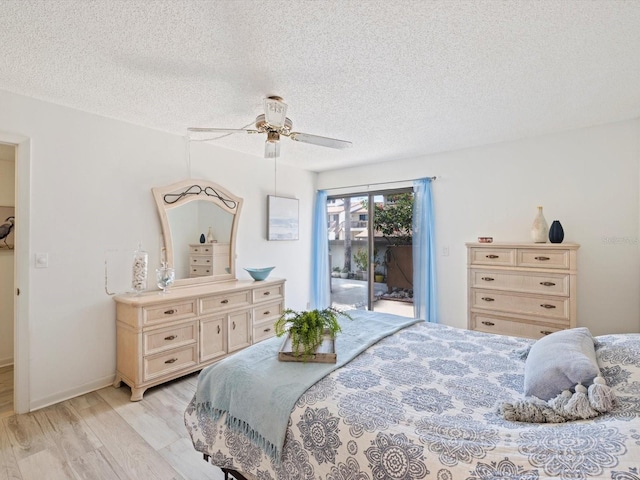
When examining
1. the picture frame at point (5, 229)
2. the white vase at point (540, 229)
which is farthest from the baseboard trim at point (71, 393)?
the white vase at point (540, 229)

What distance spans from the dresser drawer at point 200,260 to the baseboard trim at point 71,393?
1.25 m

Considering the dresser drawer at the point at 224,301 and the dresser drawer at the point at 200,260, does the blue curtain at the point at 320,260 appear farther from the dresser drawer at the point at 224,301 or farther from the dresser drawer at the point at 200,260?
the dresser drawer at the point at 200,260

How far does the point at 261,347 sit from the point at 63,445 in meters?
1.47

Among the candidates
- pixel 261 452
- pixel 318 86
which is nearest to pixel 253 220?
pixel 318 86

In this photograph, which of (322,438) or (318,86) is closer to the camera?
(322,438)

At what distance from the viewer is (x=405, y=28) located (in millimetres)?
1575

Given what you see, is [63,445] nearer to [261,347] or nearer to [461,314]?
[261,347]

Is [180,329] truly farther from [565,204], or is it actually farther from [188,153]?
[565,204]

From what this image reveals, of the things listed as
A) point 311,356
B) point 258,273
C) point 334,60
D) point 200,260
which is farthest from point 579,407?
point 200,260

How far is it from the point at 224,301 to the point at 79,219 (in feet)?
4.77

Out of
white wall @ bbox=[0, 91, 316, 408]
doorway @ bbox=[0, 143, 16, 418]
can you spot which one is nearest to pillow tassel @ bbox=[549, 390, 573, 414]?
white wall @ bbox=[0, 91, 316, 408]

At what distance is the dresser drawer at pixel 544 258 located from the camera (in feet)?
8.89

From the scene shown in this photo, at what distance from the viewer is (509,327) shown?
2.95 meters

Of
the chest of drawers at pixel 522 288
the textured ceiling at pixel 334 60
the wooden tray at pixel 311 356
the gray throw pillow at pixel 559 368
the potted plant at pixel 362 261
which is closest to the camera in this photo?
the gray throw pillow at pixel 559 368
